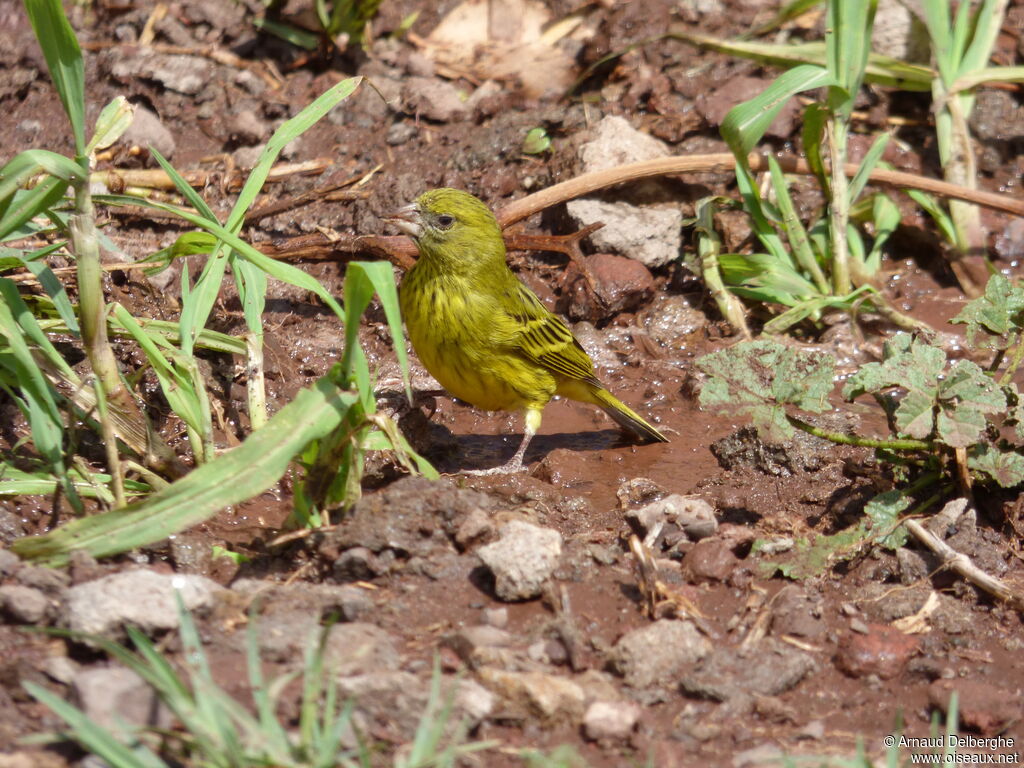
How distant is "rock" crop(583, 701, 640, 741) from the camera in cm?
288

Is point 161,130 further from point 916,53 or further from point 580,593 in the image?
point 916,53

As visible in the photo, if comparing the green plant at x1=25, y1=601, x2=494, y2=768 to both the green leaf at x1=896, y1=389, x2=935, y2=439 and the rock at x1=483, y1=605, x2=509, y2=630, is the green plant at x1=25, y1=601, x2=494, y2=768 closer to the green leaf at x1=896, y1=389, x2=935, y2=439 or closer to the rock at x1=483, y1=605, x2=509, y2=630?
the rock at x1=483, y1=605, x2=509, y2=630

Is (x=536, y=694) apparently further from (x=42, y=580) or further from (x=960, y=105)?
(x=960, y=105)

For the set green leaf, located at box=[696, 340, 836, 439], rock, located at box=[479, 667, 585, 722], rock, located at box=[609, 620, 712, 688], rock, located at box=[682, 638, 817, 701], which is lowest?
rock, located at box=[682, 638, 817, 701]

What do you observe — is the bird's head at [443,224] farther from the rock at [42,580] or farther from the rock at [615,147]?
the rock at [42,580]

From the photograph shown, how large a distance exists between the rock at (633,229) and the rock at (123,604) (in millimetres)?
3704

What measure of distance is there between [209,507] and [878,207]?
4.53 metres

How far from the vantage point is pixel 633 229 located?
6.09 m

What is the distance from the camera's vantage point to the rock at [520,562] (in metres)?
3.36

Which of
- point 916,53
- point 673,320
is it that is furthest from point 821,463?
point 916,53

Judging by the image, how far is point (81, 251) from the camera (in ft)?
11.0

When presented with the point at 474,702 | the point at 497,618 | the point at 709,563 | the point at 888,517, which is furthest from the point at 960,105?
the point at 474,702

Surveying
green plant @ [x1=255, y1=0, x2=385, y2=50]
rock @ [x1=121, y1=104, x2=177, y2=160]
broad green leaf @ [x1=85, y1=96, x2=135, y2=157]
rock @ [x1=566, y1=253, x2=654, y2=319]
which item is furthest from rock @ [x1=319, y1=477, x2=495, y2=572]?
green plant @ [x1=255, y1=0, x2=385, y2=50]

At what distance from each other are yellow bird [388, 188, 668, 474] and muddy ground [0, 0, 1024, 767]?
29cm
